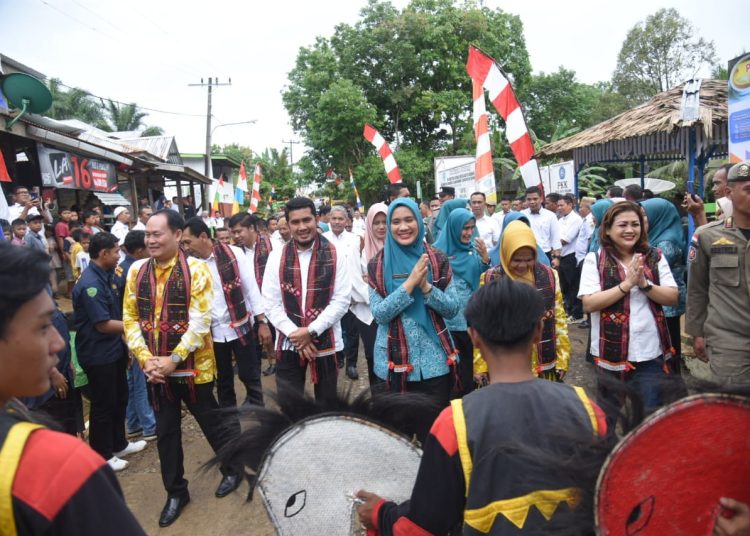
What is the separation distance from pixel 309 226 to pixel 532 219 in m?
5.26

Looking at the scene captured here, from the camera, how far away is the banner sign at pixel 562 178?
429 inches

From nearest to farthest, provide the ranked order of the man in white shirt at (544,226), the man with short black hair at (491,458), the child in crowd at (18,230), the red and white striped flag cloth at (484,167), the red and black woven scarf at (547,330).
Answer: the man with short black hair at (491,458) → the red and black woven scarf at (547,330) → the red and white striped flag cloth at (484,167) → the child in crowd at (18,230) → the man in white shirt at (544,226)

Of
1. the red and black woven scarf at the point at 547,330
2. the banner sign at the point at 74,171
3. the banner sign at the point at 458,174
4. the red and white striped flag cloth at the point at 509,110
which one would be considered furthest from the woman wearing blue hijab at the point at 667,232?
the banner sign at the point at 74,171

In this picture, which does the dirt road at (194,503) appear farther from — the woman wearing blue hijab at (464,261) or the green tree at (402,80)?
the green tree at (402,80)

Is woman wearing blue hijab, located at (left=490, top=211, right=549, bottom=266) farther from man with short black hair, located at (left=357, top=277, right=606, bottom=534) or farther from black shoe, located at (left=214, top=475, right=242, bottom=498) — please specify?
black shoe, located at (left=214, top=475, right=242, bottom=498)

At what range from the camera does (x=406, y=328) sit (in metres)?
3.04

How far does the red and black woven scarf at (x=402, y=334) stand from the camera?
3.03 metres

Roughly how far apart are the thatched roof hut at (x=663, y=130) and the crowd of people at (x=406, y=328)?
4334 mm

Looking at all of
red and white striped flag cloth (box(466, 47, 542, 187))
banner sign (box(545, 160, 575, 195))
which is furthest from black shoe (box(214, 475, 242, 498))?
banner sign (box(545, 160, 575, 195))

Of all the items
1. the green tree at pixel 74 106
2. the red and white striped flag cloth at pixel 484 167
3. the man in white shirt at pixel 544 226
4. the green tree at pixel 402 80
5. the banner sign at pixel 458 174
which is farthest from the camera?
the green tree at pixel 74 106

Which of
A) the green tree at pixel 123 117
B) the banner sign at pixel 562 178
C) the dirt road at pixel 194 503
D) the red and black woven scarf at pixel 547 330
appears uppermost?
the green tree at pixel 123 117

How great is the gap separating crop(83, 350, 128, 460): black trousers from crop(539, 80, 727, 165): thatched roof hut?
24.7 feet

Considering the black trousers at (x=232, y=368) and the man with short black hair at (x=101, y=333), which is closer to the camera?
the man with short black hair at (x=101, y=333)

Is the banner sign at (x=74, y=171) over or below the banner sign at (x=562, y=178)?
over
